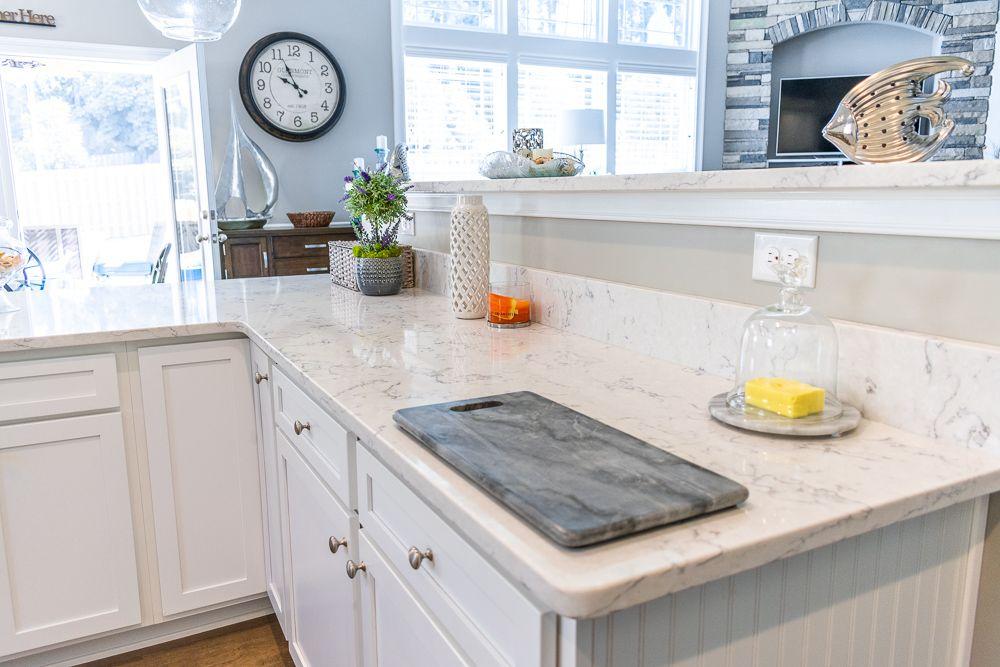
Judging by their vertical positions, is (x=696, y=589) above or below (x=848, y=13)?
below

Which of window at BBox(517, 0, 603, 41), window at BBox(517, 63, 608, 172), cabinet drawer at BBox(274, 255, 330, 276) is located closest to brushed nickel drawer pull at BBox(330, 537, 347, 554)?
cabinet drawer at BBox(274, 255, 330, 276)

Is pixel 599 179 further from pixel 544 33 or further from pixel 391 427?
pixel 544 33

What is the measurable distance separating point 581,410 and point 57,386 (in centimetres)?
130

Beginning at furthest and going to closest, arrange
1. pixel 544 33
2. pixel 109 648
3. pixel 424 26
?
1. pixel 544 33
2. pixel 424 26
3. pixel 109 648

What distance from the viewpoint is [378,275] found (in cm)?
239

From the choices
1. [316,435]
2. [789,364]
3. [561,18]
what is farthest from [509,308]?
[561,18]

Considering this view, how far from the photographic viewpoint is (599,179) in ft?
5.34

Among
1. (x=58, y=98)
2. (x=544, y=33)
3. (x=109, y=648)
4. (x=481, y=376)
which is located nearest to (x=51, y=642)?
(x=109, y=648)

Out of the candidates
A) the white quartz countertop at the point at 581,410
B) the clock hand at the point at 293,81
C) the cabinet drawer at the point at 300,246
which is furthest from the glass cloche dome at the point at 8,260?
the clock hand at the point at 293,81

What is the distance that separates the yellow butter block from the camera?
105 cm

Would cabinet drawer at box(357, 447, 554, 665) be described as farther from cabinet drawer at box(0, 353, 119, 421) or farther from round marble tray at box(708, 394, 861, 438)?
cabinet drawer at box(0, 353, 119, 421)

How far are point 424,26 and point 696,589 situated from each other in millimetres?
5228

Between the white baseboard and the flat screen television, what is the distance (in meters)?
5.89

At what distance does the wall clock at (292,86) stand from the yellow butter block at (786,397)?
4.47 metres
